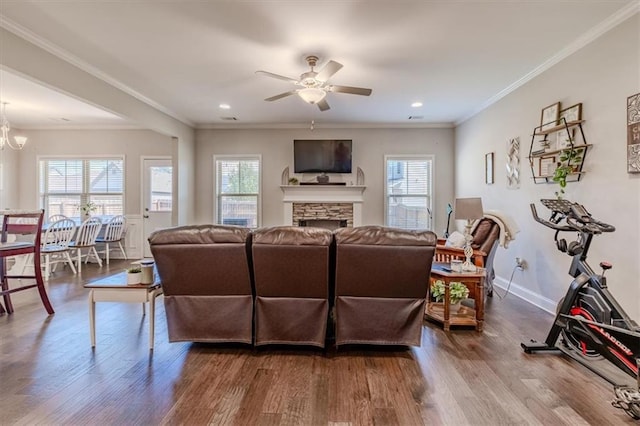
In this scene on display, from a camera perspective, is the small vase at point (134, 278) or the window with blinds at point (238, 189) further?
the window with blinds at point (238, 189)

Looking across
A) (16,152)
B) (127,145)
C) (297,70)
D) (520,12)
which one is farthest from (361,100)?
(16,152)

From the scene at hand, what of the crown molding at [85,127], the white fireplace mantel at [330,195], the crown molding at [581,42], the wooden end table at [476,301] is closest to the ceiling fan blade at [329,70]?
the wooden end table at [476,301]

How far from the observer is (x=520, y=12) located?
8.65 feet

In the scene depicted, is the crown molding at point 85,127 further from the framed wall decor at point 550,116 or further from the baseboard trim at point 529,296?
the baseboard trim at point 529,296

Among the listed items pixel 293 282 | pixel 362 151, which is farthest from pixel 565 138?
pixel 362 151

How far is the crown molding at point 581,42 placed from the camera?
8.46 ft

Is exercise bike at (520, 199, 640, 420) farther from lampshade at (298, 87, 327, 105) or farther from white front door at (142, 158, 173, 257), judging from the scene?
white front door at (142, 158, 173, 257)

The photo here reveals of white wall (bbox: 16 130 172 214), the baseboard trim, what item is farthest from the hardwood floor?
white wall (bbox: 16 130 172 214)

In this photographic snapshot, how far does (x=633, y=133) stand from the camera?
255cm

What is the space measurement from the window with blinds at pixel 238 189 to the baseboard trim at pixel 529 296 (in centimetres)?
443

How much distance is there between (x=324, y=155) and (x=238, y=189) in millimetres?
1924

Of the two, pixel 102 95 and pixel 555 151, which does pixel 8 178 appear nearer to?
pixel 102 95

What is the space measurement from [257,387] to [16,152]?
7.88 metres

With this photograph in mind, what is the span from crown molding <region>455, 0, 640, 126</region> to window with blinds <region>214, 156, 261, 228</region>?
4520 millimetres
